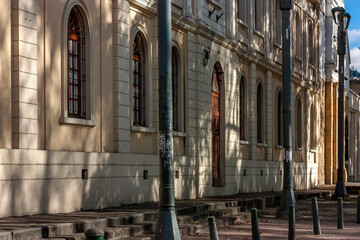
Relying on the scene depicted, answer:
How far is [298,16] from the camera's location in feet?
122

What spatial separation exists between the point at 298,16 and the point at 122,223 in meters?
25.1

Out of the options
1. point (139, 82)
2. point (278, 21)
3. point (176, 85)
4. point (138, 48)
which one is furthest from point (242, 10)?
point (139, 82)

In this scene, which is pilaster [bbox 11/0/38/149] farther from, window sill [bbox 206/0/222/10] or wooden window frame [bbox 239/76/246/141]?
wooden window frame [bbox 239/76/246/141]

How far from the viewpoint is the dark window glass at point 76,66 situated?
53.4ft

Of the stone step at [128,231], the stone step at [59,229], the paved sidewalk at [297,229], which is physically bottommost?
the paved sidewalk at [297,229]

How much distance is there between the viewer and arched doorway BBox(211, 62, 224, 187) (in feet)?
82.3

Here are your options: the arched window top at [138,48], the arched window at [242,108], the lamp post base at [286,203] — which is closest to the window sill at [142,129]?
the arched window top at [138,48]

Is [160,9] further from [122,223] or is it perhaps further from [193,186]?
[193,186]

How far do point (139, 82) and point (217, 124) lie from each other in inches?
250

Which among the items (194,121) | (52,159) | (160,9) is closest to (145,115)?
(194,121)

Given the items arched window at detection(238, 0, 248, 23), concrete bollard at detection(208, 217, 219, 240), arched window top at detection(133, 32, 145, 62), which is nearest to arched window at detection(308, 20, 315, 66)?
arched window at detection(238, 0, 248, 23)

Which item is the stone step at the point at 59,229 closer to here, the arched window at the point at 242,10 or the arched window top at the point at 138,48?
the arched window top at the point at 138,48

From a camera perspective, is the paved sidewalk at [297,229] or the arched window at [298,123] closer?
the paved sidewalk at [297,229]

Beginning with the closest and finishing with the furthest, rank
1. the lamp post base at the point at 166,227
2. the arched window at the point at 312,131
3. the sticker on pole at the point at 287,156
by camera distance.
Result: the lamp post base at the point at 166,227 < the sticker on pole at the point at 287,156 < the arched window at the point at 312,131
